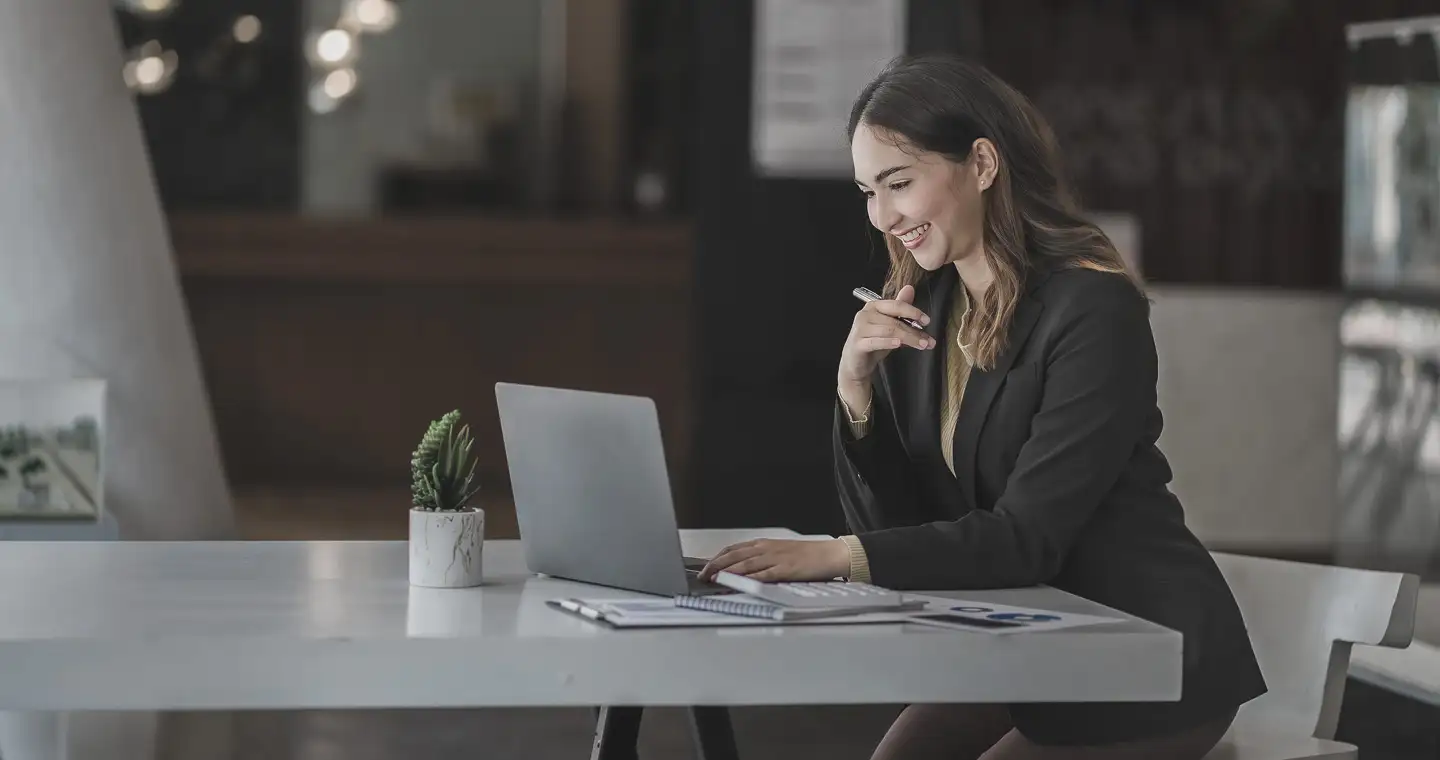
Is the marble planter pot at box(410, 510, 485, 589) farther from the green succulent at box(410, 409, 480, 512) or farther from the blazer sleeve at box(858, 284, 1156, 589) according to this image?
the blazer sleeve at box(858, 284, 1156, 589)

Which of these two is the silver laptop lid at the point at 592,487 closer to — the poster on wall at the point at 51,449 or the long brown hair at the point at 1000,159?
the long brown hair at the point at 1000,159

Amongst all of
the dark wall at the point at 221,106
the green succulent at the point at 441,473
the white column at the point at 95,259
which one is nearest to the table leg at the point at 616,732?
the green succulent at the point at 441,473

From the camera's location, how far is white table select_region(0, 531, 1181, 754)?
1.29 metres

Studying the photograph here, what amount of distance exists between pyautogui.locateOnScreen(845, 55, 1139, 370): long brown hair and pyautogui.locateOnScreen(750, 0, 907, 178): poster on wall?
408 centimetres

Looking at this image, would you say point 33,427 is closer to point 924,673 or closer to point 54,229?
point 54,229

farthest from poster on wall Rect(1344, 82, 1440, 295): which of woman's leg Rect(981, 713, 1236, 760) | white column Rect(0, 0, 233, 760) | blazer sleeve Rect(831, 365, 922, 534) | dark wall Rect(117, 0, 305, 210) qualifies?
dark wall Rect(117, 0, 305, 210)

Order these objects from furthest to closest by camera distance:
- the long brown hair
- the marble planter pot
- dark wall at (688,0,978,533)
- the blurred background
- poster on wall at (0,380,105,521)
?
dark wall at (688,0,978,533), the blurred background, poster on wall at (0,380,105,521), the long brown hair, the marble planter pot

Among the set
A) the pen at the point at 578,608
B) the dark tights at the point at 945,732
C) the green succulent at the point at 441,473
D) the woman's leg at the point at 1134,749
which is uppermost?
the green succulent at the point at 441,473

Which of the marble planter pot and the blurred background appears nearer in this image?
the marble planter pot

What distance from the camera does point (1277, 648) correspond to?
2.10 meters

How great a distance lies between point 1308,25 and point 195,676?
684 cm

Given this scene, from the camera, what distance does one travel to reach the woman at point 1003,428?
5.55 feet

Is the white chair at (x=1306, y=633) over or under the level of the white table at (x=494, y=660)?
under

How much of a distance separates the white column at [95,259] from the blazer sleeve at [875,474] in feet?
5.75
